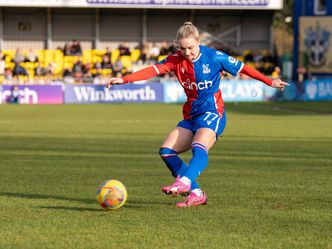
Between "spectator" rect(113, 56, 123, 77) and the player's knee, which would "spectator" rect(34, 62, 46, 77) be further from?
the player's knee

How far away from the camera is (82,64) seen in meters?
43.7

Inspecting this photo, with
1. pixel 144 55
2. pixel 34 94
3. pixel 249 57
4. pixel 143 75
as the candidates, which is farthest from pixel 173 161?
pixel 249 57

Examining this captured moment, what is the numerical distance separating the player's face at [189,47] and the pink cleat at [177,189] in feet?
4.31

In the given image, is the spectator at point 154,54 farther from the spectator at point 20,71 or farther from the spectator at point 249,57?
the spectator at point 20,71

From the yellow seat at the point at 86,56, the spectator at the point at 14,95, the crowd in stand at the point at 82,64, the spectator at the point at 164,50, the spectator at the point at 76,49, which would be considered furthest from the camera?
the spectator at the point at 164,50

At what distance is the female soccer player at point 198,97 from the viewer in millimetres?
9125

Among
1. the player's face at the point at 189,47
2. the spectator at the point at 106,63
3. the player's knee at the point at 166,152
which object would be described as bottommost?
the player's knee at the point at 166,152

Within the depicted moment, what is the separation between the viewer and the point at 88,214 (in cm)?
873

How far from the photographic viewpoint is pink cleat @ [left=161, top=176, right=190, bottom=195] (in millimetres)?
8334

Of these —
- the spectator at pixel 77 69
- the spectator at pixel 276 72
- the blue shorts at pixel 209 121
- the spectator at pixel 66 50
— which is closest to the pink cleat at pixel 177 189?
the blue shorts at pixel 209 121

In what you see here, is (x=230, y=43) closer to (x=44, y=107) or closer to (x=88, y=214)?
(x=44, y=107)

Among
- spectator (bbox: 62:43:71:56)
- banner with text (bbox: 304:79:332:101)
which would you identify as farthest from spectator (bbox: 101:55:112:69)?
banner with text (bbox: 304:79:332:101)

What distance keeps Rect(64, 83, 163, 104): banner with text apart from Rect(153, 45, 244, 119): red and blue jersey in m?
31.1

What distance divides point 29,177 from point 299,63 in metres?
35.7
